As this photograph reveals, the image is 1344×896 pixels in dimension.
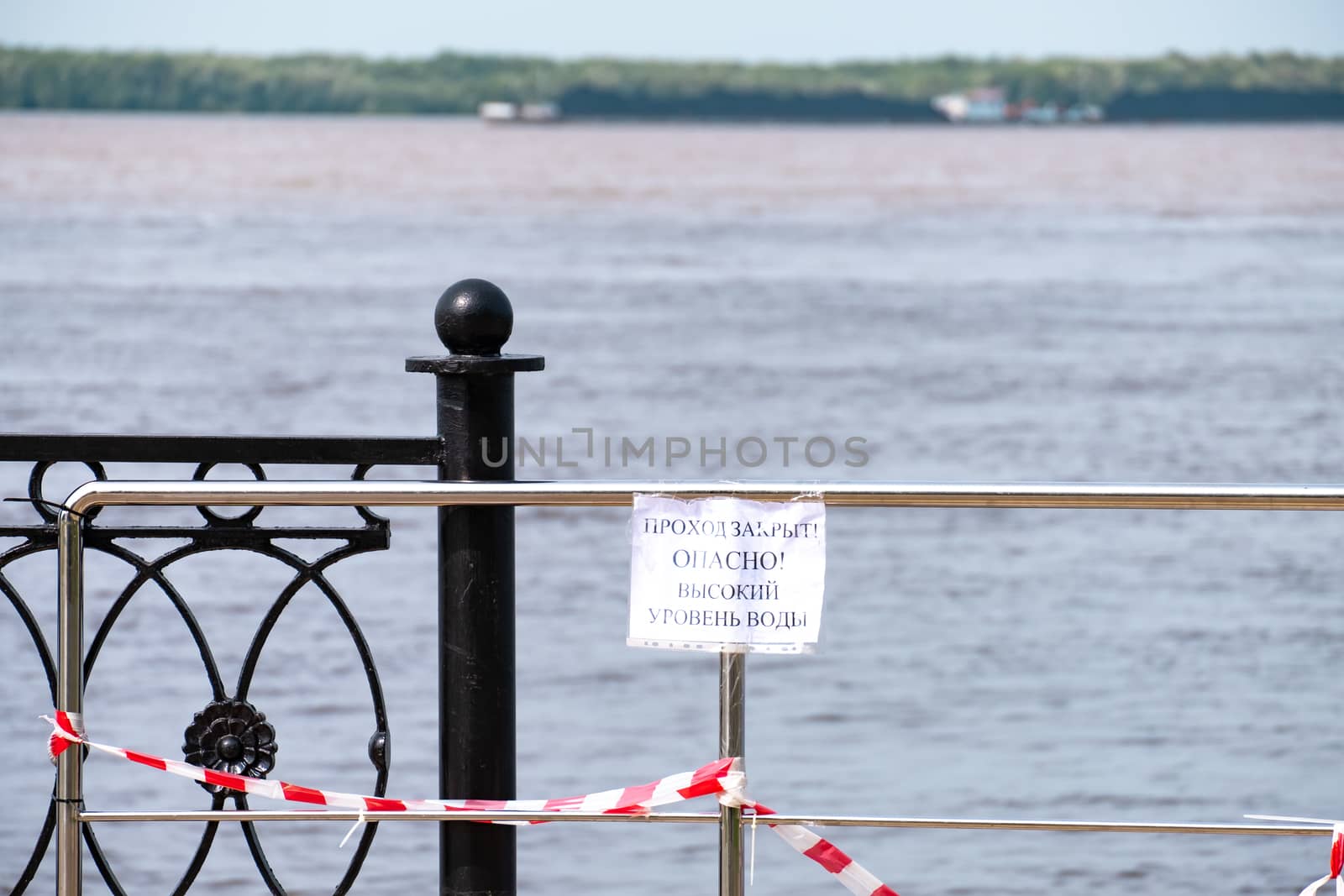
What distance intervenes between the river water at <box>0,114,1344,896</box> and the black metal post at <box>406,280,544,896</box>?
11.5ft

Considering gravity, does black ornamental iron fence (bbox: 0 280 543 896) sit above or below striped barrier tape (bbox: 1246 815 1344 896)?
above

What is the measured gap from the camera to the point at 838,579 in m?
13.1

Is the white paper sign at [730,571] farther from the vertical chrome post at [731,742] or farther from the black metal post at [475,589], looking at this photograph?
the black metal post at [475,589]

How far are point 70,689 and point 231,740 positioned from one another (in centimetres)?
33

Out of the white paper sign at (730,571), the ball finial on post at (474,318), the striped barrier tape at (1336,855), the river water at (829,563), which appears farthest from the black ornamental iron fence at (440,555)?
the river water at (829,563)

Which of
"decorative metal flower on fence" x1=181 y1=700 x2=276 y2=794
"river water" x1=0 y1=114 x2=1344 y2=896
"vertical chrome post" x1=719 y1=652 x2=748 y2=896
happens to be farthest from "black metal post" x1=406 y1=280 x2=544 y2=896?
"river water" x1=0 y1=114 x2=1344 y2=896

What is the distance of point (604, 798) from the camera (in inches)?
118

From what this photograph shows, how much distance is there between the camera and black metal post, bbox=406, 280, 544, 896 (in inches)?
122

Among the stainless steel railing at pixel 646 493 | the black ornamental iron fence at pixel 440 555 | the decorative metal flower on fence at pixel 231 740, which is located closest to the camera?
the stainless steel railing at pixel 646 493

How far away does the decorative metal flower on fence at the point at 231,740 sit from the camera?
125 inches

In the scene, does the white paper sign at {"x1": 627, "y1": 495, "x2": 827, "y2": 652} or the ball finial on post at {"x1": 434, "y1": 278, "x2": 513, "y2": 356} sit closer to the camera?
the white paper sign at {"x1": 627, "y1": 495, "x2": 827, "y2": 652}

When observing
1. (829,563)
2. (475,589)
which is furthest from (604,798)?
(829,563)

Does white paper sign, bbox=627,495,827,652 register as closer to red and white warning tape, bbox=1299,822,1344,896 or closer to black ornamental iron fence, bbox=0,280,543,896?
black ornamental iron fence, bbox=0,280,543,896

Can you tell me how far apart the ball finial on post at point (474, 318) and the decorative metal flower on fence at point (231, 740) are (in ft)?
2.59
